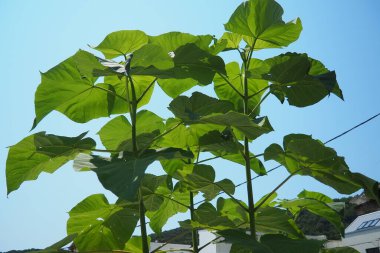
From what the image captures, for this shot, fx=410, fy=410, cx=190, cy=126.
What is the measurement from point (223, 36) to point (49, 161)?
712mm

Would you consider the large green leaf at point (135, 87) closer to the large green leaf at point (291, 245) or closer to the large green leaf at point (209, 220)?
the large green leaf at point (209, 220)

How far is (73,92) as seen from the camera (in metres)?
1.19

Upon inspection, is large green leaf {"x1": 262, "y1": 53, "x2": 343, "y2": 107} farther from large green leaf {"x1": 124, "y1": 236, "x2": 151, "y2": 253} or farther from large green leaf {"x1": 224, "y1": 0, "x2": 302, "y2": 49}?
large green leaf {"x1": 124, "y1": 236, "x2": 151, "y2": 253}

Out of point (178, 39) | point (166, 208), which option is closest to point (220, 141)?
point (178, 39)

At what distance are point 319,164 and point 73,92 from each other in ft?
2.44

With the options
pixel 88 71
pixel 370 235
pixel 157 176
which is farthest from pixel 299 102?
pixel 370 235

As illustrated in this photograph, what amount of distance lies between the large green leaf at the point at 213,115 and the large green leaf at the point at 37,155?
10.0 inches

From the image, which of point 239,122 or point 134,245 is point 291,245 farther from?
point 134,245

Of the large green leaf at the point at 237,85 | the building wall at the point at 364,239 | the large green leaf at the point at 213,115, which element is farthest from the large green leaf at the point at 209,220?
the building wall at the point at 364,239

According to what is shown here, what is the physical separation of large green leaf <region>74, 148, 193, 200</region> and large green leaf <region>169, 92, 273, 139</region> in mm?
99

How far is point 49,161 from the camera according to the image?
1.14m

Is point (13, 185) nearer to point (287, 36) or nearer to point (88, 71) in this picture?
point (88, 71)

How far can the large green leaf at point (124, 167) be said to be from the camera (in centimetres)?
76

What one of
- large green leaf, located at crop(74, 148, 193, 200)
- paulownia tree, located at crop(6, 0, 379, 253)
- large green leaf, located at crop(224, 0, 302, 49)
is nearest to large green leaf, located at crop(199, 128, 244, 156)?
paulownia tree, located at crop(6, 0, 379, 253)
